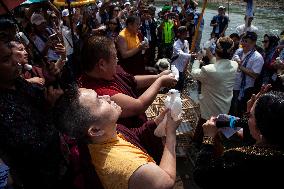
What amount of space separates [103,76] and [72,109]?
70 centimetres

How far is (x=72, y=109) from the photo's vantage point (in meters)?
1.74

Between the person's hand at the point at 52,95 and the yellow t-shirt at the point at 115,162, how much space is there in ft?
1.57

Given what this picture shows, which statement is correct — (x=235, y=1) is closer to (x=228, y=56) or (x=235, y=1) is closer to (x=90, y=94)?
(x=228, y=56)

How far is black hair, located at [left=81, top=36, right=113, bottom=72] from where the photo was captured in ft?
7.77

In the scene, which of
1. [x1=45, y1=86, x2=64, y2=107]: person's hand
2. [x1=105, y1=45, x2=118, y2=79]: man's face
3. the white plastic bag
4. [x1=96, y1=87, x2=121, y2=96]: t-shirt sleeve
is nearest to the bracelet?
the white plastic bag

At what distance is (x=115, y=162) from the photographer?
162 cm

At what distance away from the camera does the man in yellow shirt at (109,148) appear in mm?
1579

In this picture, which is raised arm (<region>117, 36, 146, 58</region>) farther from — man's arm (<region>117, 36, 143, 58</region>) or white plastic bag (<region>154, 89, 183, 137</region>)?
white plastic bag (<region>154, 89, 183, 137</region>)

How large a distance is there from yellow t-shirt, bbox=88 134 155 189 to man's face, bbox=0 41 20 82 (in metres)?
0.70

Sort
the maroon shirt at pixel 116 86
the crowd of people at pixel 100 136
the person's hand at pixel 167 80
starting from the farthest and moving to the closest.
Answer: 1. the person's hand at pixel 167 80
2. the maroon shirt at pixel 116 86
3. the crowd of people at pixel 100 136

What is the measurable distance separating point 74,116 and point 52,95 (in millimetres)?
429

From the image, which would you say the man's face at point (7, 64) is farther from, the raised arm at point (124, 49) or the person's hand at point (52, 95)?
the raised arm at point (124, 49)

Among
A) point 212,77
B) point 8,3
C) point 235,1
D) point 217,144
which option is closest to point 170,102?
point 217,144

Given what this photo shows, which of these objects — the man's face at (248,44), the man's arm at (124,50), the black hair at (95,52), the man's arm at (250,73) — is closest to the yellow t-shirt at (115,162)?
the black hair at (95,52)
